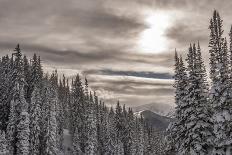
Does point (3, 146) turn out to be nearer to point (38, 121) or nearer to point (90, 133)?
point (38, 121)

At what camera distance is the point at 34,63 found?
89.1 meters

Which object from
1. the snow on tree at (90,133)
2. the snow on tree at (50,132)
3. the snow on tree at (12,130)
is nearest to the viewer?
the snow on tree at (12,130)

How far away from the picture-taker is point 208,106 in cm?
4250

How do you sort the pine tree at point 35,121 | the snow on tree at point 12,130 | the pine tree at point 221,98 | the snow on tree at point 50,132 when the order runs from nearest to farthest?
the pine tree at point 221,98
the snow on tree at point 12,130
the pine tree at point 35,121
the snow on tree at point 50,132

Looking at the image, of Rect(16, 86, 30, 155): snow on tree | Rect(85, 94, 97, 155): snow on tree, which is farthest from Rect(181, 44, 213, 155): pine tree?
Rect(85, 94, 97, 155): snow on tree

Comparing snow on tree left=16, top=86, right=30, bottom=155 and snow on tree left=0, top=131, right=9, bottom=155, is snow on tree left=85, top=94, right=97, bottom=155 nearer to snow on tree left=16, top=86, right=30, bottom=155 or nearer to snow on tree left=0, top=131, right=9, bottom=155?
snow on tree left=16, top=86, right=30, bottom=155

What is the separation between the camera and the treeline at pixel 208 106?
37.9 m

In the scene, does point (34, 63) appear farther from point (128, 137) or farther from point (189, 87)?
point (189, 87)

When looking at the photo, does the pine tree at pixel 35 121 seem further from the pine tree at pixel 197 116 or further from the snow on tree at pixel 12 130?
the pine tree at pixel 197 116

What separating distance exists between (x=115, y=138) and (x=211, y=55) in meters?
82.8

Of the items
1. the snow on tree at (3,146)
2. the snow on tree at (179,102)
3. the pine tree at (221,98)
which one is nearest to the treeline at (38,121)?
the snow on tree at (3,146)

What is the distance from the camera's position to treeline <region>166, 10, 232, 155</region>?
124ft

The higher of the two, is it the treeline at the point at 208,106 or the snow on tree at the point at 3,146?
the treeline at the point at 208,106

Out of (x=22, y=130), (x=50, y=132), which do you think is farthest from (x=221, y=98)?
(x=50, y=132)
